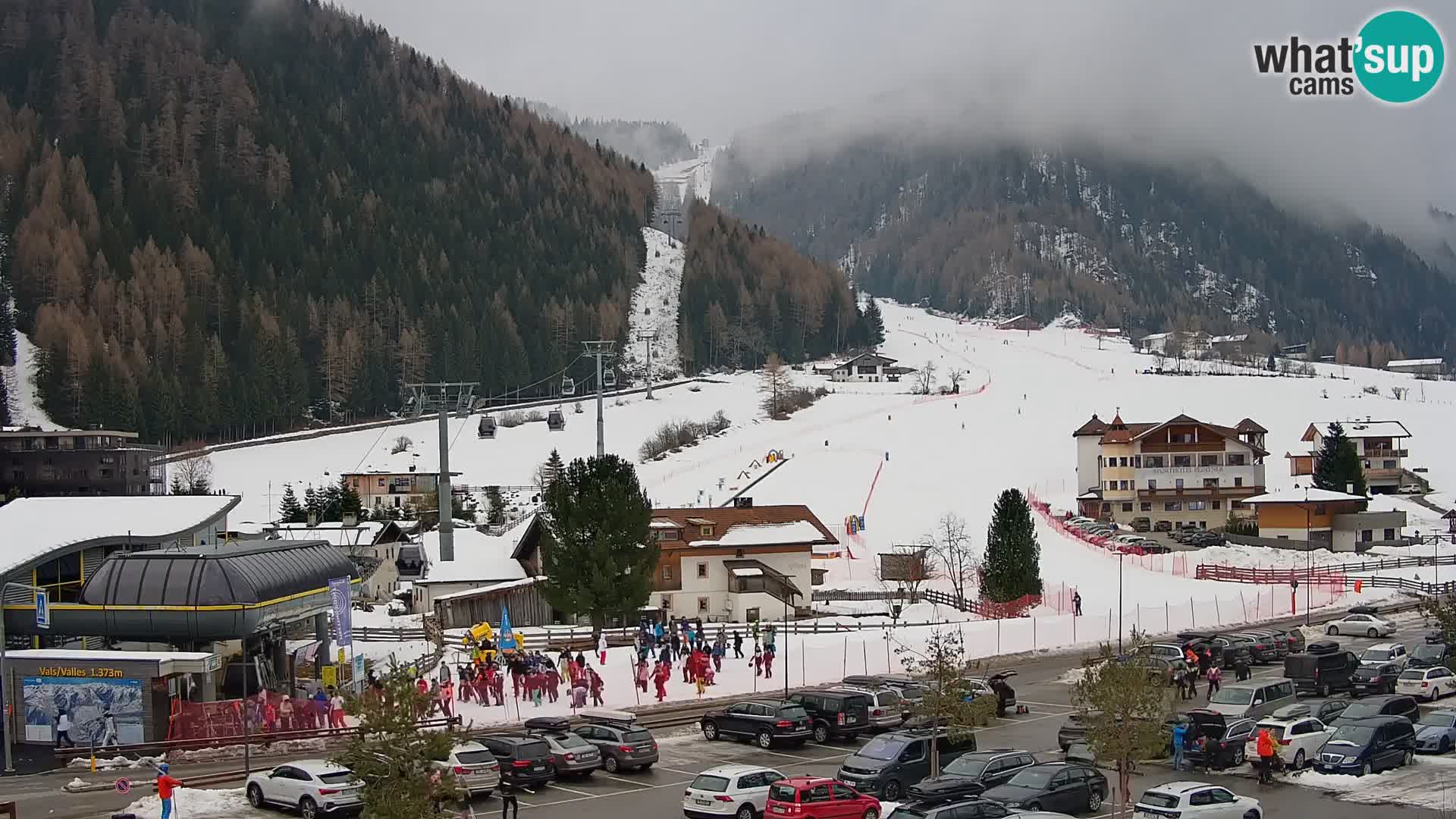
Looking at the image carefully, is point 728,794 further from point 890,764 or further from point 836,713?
point 836,713

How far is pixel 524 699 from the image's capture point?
3434 cm

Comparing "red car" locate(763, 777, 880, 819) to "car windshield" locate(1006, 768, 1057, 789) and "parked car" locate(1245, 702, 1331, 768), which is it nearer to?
"car windshield" locate(1006, 768, 1057, 789)

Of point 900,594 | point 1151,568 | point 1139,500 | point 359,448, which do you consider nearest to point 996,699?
point 900,594

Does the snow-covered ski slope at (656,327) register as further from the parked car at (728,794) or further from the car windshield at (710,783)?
the parked car at (728,794)

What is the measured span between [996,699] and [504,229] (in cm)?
16756

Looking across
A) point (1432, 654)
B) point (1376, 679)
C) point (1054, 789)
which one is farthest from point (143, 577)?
point (1432, 654)

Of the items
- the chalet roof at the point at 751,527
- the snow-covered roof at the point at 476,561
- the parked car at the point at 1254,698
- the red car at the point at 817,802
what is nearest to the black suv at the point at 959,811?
the red car at the point at 817,802

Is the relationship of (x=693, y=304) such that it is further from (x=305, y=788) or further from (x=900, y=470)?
(x=305, y=788)

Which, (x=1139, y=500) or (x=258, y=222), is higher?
(x=258, y=222)

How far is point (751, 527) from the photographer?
5716 centimetres

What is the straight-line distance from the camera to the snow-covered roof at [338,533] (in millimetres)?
70125

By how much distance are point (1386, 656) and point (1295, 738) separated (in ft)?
38.0

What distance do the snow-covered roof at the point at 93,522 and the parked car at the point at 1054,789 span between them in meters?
23.0

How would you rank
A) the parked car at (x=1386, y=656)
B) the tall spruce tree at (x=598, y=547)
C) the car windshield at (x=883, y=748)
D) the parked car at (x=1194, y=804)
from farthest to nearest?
the tall spruce tree at (x=598, y=547)
the parked car at (x=1386, y=656)
the car windshield at (x=883, y=748)
the parked car at (x=1194, y=804)
